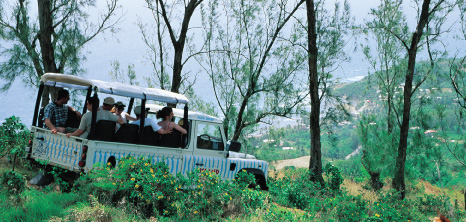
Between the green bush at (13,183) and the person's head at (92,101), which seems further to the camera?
the person's head at (92,101)

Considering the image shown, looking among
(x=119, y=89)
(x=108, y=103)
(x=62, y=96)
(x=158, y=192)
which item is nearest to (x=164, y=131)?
(x=108, y=103)

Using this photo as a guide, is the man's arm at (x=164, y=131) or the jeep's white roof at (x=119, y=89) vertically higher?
the jeep's white roof at (x=119, y=89)

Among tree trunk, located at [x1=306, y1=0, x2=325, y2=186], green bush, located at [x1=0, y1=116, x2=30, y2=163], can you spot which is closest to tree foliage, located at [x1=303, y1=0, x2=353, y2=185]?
tree trunk, located at [x1=306, y1=0, x2=325, y2=186]

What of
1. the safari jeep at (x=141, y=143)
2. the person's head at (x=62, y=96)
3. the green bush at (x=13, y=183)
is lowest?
the green bush at (x=13, y=183)

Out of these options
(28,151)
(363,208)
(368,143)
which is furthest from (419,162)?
(28,151)

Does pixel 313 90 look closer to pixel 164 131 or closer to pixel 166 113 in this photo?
pixel 166 113

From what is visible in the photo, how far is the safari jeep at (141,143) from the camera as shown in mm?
7867

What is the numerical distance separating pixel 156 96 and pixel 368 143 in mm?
17256

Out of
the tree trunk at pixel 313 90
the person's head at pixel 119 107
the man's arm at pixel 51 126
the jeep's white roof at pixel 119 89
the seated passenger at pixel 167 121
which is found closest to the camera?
the jeep's white roof at pixel 119 89

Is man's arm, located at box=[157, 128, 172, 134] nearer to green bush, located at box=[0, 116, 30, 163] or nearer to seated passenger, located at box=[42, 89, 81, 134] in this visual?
seated passenger, located at box=[42, 89, 81, 134]

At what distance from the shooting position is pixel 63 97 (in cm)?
901

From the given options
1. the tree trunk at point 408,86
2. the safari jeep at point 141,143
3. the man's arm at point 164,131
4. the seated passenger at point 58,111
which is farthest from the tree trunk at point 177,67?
the tree trunk at point 408,86

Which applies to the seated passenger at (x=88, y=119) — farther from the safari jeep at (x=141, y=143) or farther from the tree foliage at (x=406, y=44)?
the tree foliage at (x=406, y=44)

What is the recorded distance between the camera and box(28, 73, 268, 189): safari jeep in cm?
787
